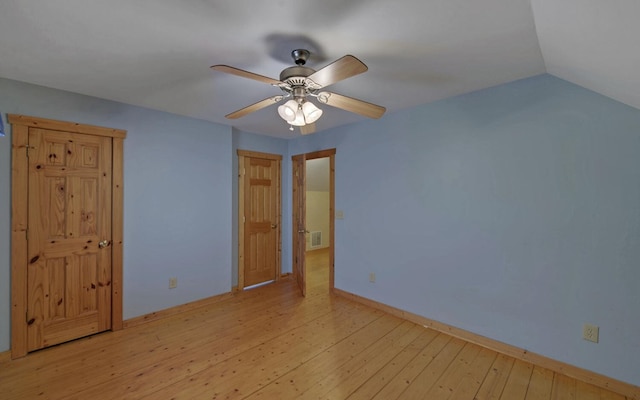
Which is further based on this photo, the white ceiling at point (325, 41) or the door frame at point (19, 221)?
the door frame at point (19, 221)

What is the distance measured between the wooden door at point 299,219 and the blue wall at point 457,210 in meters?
0.51

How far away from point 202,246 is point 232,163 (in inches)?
49.1

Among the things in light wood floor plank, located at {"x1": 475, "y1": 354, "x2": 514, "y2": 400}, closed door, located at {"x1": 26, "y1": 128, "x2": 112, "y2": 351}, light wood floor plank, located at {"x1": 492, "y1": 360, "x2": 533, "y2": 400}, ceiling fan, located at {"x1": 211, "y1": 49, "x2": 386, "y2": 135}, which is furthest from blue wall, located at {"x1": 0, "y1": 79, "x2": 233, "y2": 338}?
light wood floor plank, located at {"x1": 492, "y1": 360, "x2": 533, "y2": 400}

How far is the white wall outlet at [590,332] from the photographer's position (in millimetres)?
2006

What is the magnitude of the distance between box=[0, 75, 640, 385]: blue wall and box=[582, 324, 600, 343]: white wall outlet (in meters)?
0.04

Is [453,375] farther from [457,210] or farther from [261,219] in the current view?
[261,219]

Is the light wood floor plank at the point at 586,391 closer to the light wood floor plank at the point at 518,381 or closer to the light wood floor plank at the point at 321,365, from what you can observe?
the light wood floor plank at the point at 518,381

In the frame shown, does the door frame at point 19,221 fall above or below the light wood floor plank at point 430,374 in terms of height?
above

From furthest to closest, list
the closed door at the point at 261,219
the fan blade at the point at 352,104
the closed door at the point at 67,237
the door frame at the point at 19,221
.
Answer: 1. the closed door at the point at 261,219
2. the closed door at the point at 67,237
3. the door frame at the point at 19,221
4. the fan blade at the point at 352,104

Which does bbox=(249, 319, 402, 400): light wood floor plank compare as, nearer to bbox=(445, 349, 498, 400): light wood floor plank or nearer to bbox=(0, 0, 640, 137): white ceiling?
bbox=(445, 349, 498, 400): light wood floor plank

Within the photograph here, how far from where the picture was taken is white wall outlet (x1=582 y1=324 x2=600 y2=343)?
2006 millimetres

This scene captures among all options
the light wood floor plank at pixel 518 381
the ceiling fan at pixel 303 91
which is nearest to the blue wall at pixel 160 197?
the ceiling fan at pixel 303 91

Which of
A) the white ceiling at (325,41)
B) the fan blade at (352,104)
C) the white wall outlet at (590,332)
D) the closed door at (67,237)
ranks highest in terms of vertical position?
the white ceiling at (325,41)

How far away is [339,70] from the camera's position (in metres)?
1.49
